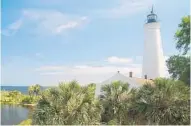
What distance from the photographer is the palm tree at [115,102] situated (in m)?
18.1

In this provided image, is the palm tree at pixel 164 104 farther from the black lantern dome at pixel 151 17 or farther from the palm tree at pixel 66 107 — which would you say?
the black lantern dome at pixel 151 17

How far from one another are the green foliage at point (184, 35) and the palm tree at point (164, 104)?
639 cm

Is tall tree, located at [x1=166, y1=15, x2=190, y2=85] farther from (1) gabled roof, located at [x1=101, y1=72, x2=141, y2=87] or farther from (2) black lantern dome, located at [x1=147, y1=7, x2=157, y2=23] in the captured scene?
(2) black lantern dome, located at [x1=147, y1=7, x2=157, y2=23]

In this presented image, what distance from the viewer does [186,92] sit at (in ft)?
56.7

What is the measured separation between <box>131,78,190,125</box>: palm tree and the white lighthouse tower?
18234 millimetres

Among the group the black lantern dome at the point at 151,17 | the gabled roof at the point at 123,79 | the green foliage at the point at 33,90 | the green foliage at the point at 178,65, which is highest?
the black lantern dome at the point at 151,17

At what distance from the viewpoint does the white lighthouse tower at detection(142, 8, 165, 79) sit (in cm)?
3597

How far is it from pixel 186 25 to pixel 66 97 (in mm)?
11086

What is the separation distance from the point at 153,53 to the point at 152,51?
262mm

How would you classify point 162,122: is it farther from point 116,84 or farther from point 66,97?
point 66,97

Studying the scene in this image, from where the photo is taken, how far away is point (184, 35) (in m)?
23.2

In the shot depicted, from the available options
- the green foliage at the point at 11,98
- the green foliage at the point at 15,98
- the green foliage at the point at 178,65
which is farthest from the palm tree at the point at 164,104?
the green foliage at the point at 11,98

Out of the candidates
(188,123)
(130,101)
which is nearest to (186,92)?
(188,123)

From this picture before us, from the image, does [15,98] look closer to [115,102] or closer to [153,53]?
[153,53]
